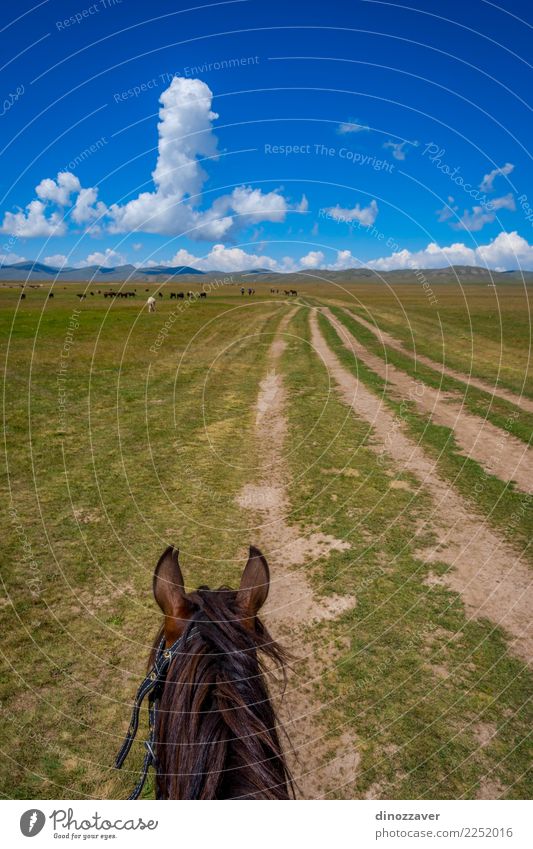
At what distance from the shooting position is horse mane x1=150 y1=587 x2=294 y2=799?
2.43m

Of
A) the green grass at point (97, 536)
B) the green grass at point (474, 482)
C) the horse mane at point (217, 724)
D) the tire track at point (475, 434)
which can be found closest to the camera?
the horse mane at point (217, 724)

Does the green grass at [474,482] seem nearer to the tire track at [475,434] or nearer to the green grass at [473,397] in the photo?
the tire track at [475,434]

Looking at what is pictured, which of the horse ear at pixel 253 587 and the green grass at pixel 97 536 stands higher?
the horse ear at pixel 253 587

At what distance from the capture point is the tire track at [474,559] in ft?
23.1

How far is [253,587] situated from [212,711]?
2.63 ft

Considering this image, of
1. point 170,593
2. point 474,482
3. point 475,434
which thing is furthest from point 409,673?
point 475,434

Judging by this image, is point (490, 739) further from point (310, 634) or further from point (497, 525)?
point (497, 525)

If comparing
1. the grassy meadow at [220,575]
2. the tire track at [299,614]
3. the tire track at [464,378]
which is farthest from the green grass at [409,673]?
the tire track at [464,378]

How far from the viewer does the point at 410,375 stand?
74.8 feet

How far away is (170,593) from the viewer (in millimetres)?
3062

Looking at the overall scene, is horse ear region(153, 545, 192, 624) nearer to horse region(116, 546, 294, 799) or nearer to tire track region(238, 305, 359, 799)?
horse region(116, 546, 294, 799)
